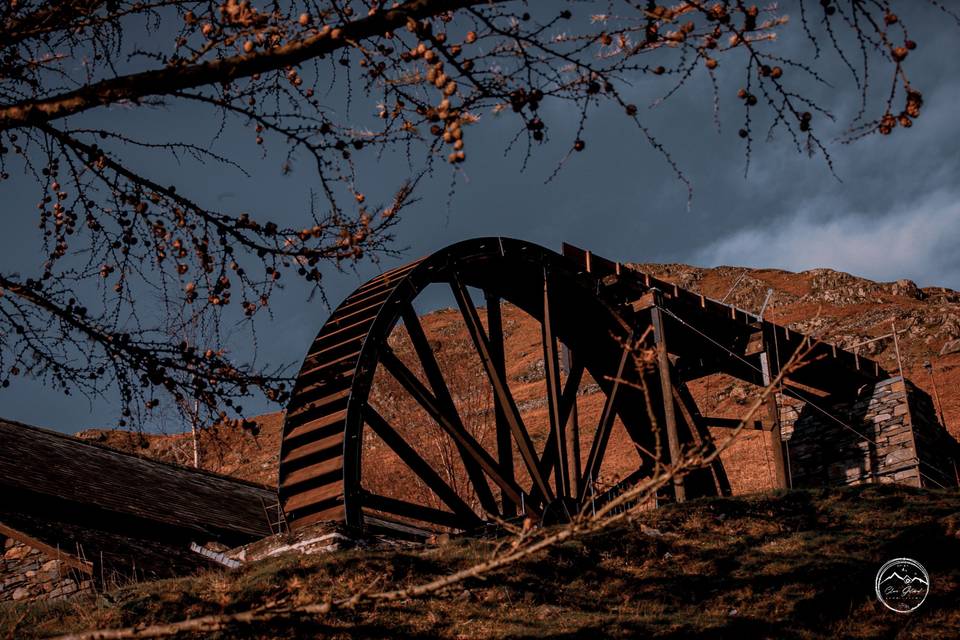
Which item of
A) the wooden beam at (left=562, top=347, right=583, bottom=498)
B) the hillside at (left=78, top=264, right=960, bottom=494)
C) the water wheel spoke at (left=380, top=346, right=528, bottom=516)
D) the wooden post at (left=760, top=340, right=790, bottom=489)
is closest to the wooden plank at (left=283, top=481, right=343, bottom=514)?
the water wheel spoke at (left=380, top=346, right=528, bottom=516)

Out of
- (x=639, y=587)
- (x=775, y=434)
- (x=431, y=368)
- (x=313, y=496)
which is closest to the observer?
(x=639, y=587)

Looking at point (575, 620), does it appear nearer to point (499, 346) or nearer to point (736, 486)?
point (499, 346)

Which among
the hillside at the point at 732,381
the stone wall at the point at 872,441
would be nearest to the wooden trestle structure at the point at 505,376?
Answer: the stone wall at the point at 872,441

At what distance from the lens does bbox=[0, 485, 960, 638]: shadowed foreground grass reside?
654 centimetres

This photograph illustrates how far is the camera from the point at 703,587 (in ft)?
25.2

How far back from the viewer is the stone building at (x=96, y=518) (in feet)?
35.0

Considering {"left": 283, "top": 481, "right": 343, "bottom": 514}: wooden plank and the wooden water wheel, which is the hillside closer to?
the wooden water wheel

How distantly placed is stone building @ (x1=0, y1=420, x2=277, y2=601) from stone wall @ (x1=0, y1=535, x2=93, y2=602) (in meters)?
0.01

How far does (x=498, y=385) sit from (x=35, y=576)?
5.78m

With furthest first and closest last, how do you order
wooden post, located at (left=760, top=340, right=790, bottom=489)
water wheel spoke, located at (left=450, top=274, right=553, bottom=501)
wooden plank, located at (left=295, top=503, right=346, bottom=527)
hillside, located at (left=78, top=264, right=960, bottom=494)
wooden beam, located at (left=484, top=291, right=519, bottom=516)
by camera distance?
hillside, located at (left=78, top=264, right=960, bottom=494), wooden post, located at (left=760, top=340, right=790, bottom=489), wooden beam, located at (left=484, top=291, right=519, bottom=516), water wheel spoke, located at (left=450, top=274, right=553, bottom=501), wooden plank, located at (left=295, top=503, right=346, bottom=527)

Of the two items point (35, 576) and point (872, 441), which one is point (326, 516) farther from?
point (872, 441)

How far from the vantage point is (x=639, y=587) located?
7.69 m

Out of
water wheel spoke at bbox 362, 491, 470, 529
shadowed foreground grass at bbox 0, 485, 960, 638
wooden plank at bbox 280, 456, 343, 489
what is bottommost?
shadowed foreground grass at bbox 0, 485, 960, 638

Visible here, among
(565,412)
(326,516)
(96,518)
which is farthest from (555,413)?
(96,518)
